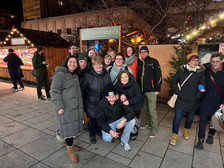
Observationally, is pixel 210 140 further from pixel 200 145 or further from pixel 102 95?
pixel 102 95

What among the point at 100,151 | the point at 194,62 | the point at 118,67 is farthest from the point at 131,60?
the point at 100,151

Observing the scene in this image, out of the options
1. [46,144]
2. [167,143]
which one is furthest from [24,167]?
[167,143]

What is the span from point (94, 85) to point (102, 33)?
2.81 meters

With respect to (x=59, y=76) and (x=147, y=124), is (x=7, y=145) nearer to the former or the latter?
(x=59, y=76)

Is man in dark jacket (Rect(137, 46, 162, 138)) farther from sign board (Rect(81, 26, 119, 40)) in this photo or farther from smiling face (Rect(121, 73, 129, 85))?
sign board (Rect(81, 26, 119, 40))

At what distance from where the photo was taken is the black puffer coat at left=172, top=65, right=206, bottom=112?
2918 millimetres

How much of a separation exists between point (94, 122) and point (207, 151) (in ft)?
7.82

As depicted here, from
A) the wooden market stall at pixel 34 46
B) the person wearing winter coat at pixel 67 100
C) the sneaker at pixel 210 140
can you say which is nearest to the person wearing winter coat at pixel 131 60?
the person wearing winter coat at pixel 67 100

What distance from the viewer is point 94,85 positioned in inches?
118

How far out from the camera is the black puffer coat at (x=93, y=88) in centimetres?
300

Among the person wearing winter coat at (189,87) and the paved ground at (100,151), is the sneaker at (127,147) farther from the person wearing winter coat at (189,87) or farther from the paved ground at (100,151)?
the person wearing winter coat at (189,87)

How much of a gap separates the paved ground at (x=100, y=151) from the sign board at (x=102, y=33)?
129 inches

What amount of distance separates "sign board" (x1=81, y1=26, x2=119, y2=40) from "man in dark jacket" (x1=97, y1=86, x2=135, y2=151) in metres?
2.68

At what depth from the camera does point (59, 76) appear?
95.1 inches
